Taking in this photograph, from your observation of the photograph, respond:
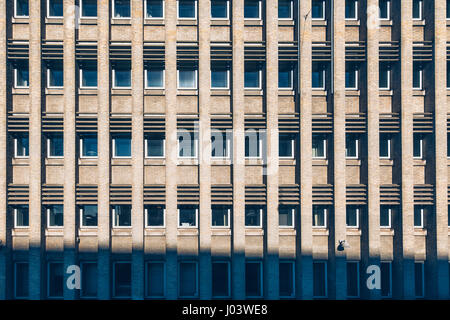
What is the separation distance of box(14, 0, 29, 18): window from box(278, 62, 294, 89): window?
562 inches

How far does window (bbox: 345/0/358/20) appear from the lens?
17.1m

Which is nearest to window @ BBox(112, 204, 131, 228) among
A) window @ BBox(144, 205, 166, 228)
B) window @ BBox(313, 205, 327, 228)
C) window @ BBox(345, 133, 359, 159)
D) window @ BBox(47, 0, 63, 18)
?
window @ BBox(144, 205, 166, 228)

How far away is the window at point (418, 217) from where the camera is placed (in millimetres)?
16875

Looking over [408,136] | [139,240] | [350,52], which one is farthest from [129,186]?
[408,136]

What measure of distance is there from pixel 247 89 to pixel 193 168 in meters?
5.17

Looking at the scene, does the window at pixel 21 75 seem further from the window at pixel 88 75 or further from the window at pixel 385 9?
the window at pixel 385 9

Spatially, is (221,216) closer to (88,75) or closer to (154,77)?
(154,77)

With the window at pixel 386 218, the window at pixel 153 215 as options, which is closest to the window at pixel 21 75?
the window at pixel 153 215

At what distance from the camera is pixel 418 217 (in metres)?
16.9

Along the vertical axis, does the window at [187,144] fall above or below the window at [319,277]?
above

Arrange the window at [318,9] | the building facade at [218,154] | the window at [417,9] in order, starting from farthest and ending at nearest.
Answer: the window at [417,9] → the window at [318,9] → the building facade at [218,154]

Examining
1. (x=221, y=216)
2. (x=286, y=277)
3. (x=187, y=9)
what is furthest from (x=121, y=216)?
(x=187, y=9)

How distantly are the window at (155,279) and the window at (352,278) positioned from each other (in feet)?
32.8

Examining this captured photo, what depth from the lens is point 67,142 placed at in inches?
630
